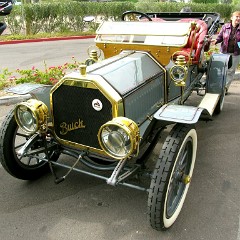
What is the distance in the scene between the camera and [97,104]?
2.62 metres

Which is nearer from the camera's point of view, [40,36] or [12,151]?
[12,151]

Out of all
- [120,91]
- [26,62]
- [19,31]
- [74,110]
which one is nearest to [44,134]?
[74,110]

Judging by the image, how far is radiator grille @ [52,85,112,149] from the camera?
263 centimetres

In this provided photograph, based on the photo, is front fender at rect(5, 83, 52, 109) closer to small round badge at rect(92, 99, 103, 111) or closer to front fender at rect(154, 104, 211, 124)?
small round badge at rect(92, 99, 103, 111)

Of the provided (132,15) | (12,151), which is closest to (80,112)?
(12,151)

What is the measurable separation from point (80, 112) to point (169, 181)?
966 millimetres

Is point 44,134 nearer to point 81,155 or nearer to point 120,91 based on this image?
point 81,155

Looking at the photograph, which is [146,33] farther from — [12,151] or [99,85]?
[12,151]

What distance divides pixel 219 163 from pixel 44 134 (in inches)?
80.1

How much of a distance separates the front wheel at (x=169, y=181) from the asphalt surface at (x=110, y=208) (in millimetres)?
155

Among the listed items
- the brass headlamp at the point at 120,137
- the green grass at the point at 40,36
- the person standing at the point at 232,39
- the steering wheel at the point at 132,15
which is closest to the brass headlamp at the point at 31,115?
the brass headlamp at the point at 120,137

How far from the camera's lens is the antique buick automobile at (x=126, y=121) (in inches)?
94.0

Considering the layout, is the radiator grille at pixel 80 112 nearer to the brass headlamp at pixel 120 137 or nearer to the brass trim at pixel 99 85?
the brass trim at pixel 99 85

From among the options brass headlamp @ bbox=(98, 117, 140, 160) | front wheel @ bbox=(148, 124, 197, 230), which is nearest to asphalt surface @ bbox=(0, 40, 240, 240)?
front wheel @ bbox=(148, 124, 197, 230)
